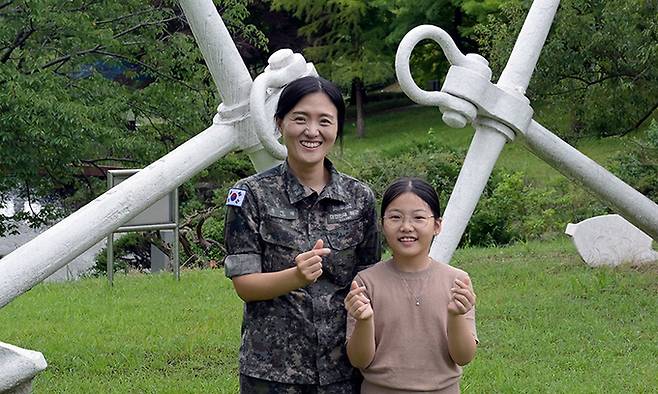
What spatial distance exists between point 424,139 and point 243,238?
50.9ft

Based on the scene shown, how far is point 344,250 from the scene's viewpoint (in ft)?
8.38

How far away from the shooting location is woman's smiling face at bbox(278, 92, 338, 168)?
251 centimetres

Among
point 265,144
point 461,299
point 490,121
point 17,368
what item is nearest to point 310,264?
point 461,299

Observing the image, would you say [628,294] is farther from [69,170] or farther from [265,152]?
[69,170]

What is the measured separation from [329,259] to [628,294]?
4.83 m

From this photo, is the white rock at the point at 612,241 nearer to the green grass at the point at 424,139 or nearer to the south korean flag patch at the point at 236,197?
the south korean flag patch at the point at 236,197

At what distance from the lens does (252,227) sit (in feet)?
8.25

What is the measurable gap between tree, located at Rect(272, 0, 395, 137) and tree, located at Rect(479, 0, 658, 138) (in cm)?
1476

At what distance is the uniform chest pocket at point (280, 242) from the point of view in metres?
2.53

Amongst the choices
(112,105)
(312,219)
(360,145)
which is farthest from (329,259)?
(360,145)

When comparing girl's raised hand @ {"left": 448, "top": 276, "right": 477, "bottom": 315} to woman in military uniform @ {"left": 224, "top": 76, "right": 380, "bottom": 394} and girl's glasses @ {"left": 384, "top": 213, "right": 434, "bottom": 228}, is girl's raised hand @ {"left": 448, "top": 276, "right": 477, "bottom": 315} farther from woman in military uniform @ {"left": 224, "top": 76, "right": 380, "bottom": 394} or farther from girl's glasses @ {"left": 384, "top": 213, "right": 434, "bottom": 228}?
woman in military uniform @ {"left": 224, "top": 76, "right": 380, "bottom": 394}

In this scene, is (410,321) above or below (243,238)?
below

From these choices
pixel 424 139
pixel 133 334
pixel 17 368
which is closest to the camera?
pixel 17 368

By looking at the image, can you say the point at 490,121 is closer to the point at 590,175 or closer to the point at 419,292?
the point at 590,175
